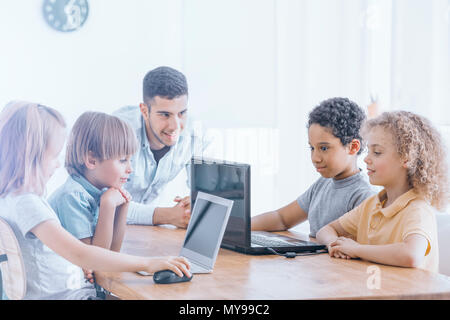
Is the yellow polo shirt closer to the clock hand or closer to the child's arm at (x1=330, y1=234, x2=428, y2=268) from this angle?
the child's arm at (x1=330, y1=234, x2=428, y2=268)

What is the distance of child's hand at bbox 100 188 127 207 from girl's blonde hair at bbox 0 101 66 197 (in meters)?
0.17

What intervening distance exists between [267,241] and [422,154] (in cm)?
45

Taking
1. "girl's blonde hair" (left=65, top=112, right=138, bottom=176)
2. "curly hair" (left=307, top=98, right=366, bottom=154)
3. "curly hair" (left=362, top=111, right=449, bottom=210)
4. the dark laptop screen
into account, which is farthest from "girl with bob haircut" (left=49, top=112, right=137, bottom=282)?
"curly hair" (left=362, top=111, right=449, bottom=210)

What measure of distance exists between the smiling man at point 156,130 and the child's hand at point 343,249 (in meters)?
0.71

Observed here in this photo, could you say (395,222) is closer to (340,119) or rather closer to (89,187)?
(340,119)

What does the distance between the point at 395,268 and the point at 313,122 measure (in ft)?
1.91

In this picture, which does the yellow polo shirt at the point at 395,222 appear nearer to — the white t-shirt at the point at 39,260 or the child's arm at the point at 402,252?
the child's arm at the point at 402,252

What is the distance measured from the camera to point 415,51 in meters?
2.60

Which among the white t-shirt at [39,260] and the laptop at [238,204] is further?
the laptop at [238,204]

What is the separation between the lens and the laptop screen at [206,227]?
1.22 meters

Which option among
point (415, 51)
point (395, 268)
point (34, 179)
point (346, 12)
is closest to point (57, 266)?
point (34, 179)

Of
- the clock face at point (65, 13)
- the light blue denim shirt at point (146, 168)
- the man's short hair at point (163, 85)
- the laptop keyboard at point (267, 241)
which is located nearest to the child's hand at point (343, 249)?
the laptop keyboard at point (267, 241)

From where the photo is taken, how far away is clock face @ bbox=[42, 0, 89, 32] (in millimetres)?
1821

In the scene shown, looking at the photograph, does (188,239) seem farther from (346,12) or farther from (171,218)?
(346,12)
